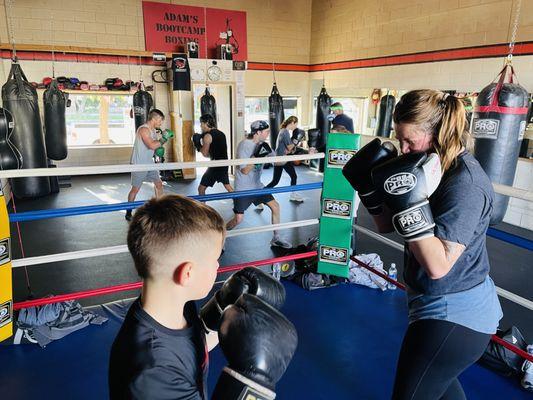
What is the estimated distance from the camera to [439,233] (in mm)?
1057

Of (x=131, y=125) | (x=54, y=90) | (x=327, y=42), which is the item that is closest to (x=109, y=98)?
(x=131, y=125)

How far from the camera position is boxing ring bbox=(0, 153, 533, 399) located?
174 cm

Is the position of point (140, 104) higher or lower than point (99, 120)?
higher

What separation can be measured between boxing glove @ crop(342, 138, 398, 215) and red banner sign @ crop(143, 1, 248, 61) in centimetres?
693

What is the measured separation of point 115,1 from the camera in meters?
7.16

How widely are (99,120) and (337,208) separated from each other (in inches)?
279

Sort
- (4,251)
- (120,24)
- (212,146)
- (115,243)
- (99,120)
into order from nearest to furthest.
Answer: (4,251) → (115,243) → (212,146) → (120,24) → (99,120)

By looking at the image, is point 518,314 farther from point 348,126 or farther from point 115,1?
point 115,1

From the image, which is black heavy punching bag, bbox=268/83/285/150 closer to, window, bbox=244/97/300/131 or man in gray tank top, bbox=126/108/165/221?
window, bbox=244/97/300/131

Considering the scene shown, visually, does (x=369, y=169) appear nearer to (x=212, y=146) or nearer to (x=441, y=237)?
(x=441, y=237)

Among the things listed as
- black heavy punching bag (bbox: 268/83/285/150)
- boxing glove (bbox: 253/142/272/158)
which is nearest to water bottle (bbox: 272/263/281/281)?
boxing glove (bbox: 253/142/272/158)

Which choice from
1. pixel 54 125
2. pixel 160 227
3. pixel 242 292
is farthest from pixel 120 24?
pixel 160 227

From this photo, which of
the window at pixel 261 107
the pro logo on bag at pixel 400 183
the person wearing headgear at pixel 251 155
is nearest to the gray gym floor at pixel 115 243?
the person wearing headgear at pixel 251 155

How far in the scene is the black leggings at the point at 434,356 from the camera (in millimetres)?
1100
